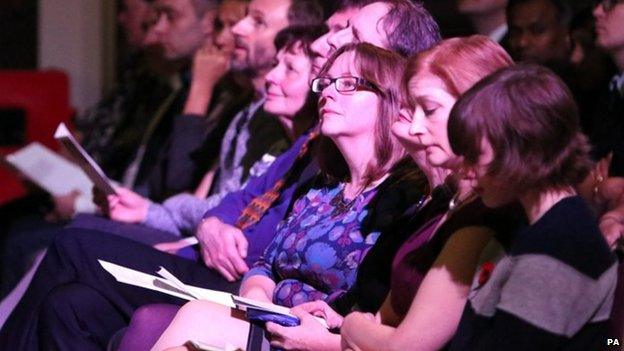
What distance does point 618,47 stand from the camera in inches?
115

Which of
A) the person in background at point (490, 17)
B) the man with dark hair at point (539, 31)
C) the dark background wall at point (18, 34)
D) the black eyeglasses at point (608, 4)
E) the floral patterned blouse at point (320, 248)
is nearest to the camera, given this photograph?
the floral patterned blouse at point (320, 248)

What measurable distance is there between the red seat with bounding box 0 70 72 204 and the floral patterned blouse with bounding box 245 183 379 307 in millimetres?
2951

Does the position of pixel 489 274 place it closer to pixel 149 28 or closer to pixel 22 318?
pixel 22 318

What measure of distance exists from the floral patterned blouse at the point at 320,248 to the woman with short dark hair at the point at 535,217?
1.60 feet

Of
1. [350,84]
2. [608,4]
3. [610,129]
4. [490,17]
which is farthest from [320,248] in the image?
[490,17]

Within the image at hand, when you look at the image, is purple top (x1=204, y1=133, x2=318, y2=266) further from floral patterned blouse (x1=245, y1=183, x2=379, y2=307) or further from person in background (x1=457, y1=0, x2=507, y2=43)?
person in background (x1=457, y1=0, x2=507, y2=43)

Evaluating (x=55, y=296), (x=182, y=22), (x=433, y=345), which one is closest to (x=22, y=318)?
(x=55, y=296)

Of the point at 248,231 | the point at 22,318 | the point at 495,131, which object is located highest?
the point at 495,131

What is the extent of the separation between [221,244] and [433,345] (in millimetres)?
968

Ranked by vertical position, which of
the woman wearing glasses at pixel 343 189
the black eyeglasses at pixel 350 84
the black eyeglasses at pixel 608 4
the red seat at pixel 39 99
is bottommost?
the red seat at pixel 39 99

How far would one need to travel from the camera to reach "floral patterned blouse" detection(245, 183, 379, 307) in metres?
2.30

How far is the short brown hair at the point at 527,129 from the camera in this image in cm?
176

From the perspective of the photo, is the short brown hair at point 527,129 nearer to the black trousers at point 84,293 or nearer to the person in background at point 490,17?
the black trousers at point 84,293

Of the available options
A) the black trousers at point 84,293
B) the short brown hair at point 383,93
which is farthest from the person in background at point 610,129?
the black trousers at point 84,293
